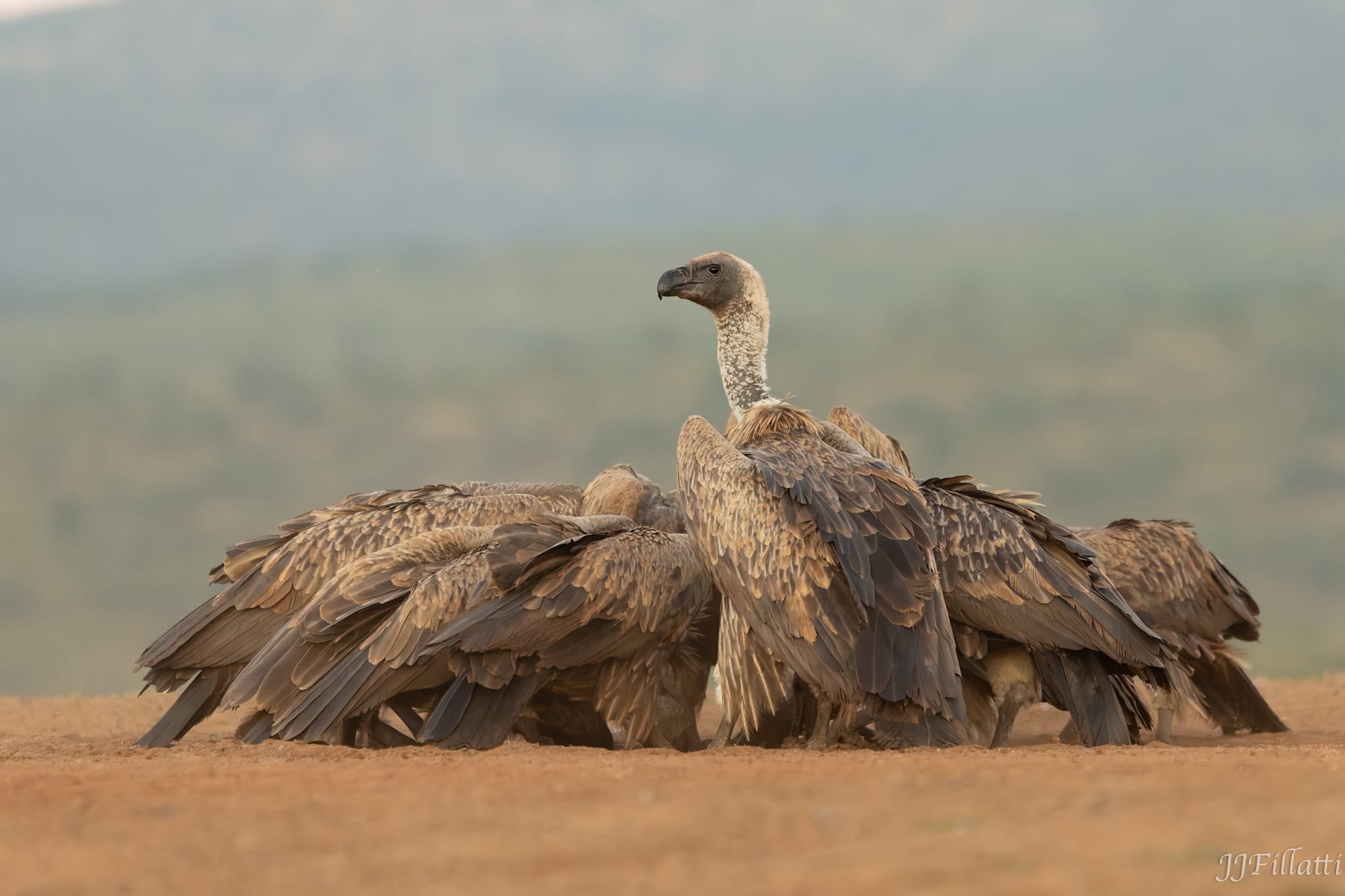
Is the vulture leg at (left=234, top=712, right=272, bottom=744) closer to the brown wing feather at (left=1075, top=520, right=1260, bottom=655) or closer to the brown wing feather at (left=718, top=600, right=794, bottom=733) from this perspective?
the brown wing feather at (left=718, top=600, right=794, bottom=733)

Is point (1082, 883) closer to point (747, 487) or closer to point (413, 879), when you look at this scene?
point (413, 879)

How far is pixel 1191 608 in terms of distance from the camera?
10914mm

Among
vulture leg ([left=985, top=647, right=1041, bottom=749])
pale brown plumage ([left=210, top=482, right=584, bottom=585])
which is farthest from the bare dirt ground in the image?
pale brown plumage ([left=210, top=482, right=584, bottom=585])

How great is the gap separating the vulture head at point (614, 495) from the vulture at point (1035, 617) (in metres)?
2.44

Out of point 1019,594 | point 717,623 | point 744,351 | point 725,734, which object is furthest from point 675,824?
point 744,351

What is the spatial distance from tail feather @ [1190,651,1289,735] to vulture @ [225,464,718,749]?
4.54 m

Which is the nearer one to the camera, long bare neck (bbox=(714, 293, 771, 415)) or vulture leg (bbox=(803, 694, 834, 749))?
vulture leg (bbox=(803, 694, 834, 749))

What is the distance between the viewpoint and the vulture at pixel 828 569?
7449 millimetres

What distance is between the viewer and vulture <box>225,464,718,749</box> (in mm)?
8016

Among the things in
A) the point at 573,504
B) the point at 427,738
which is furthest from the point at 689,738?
the point at 573,504

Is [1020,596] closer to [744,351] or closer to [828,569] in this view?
[828,569]

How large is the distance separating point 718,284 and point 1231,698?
504cm
